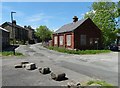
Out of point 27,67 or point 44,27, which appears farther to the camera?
point 44,27

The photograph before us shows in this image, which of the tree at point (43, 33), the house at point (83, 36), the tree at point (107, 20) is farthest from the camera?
the tree at point (43, 33)

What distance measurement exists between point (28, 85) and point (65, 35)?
35.3m

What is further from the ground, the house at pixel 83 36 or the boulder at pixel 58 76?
the house at pixel 83 36

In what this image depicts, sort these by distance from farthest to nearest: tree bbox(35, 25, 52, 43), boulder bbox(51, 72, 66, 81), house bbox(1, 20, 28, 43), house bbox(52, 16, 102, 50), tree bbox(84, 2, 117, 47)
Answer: tree bbox(35, 25, 52, 43) → house bbox(1, 20, 28, 43) → tree bbox(84, 2, 117, 47) → house bbox(52, 16, 102, 50) → boulder bbox(51, 72, 66, 81)

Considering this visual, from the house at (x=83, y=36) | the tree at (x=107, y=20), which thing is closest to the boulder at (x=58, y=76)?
the house at (x=83, y=36)

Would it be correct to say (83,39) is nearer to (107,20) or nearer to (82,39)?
(82,39)

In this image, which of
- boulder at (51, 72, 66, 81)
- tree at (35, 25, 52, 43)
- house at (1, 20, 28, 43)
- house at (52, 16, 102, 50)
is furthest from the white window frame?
tree at (35, 25, 52, 43)

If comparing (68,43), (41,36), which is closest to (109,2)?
(68,43)

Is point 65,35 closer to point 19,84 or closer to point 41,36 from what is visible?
point 19,84

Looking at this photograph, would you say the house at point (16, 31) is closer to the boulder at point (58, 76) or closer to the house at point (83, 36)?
the house at point (83, 36)

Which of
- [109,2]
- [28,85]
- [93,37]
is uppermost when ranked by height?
[109,2]

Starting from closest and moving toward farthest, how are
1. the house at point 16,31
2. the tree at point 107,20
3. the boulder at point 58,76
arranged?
the boulder at point 58,76, the tree at point 107,20, the house at point 16,31

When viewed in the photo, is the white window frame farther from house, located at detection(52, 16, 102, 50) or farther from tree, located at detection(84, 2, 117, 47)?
tree, located at detection(84, 2, 117, 47)

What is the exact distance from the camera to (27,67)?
17625 mm
